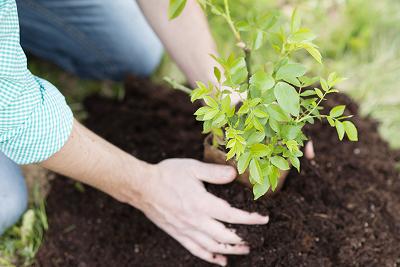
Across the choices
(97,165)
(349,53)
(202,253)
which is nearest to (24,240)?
(97,165)

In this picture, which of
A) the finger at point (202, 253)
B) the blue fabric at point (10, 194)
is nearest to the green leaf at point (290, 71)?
the finger at point (202, 253)

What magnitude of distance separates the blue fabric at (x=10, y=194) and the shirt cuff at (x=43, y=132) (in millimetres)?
420

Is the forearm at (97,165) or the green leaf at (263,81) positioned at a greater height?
the green leaf at (263,81)

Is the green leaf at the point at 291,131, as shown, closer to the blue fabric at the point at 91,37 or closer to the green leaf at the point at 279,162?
the green leaf at the point at 279,162

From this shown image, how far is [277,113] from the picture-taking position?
103 cm

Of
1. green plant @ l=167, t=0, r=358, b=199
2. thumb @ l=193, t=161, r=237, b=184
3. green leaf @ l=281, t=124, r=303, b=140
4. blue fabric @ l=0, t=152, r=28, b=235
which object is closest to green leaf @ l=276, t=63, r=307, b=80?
green plant @ l=167, t=0, r=358, b=199

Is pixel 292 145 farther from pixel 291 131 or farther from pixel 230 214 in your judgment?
pixel 230 214

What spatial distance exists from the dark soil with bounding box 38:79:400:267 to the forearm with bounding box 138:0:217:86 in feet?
0.84

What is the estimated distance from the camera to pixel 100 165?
1275mm

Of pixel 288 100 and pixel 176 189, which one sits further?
pixel 176 189

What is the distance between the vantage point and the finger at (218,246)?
133 cm

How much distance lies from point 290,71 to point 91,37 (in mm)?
1138

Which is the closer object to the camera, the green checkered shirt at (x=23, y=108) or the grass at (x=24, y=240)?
the green checkered shirt at (x=23, y=108)

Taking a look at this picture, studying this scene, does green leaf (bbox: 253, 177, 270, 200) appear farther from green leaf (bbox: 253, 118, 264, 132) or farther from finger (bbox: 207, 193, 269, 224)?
finger (bbox: 207, 193, 269, 224)
